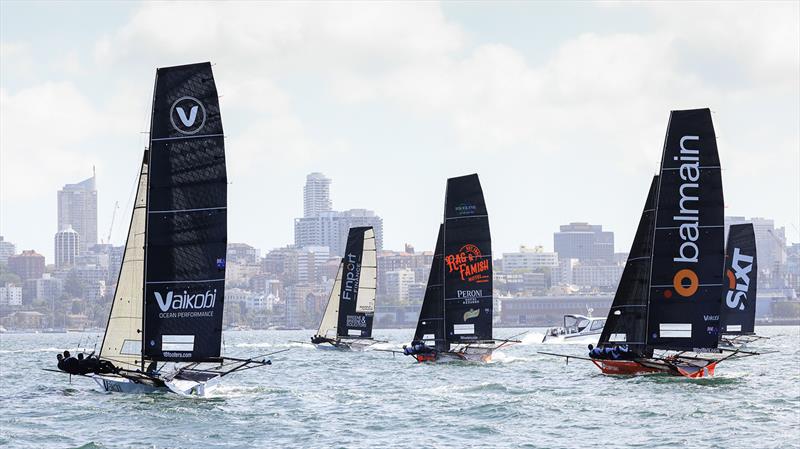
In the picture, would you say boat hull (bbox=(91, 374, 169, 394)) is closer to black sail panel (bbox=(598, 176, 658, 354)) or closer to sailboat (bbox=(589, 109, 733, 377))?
sailboat (bbox=(589, 109, 733, 377))

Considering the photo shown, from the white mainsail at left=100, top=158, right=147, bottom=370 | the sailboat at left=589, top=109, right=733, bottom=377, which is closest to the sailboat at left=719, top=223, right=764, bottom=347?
the sailboat at left=589, top=109, right=733, bottom=377

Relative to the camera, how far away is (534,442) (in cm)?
2589

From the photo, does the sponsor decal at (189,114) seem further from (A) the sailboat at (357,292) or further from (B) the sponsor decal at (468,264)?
(A) the sailboat at (357,292)

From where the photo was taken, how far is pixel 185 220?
31.7m

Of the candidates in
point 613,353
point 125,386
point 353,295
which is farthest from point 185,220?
point 353,295

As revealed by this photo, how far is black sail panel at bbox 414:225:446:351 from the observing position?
165 feet

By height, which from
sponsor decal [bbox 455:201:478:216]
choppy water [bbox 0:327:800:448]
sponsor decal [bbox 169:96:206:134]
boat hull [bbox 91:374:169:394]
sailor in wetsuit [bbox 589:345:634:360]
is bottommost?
choppy water [bbox 0:327:800:448]

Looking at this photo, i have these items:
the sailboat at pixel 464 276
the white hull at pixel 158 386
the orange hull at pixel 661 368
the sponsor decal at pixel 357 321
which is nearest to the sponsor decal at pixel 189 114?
the white hull at pixel 158 386

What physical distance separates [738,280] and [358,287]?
18485 millimetres

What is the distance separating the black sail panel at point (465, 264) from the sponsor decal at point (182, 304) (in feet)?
62.1

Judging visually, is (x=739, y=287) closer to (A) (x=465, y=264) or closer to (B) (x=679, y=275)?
(A) (x=465, y=264)

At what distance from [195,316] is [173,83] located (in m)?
5.49

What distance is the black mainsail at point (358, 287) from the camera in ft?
222

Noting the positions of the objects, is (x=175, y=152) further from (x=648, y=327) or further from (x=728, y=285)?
(x=728, y=285)
